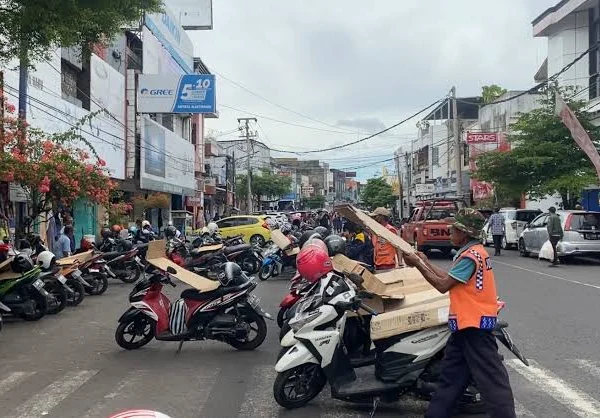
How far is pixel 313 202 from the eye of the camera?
107125 millimetres

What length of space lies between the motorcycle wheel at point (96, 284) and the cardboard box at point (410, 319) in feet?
30.4

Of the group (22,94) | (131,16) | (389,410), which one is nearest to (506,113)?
(22,94)

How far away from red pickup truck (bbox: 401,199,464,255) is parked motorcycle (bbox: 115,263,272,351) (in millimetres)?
12567

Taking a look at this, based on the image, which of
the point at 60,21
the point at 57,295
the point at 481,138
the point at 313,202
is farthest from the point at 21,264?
the point at 313,202

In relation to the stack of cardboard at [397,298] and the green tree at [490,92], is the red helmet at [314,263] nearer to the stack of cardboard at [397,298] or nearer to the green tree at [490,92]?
the stack of cardboard at [397,298]

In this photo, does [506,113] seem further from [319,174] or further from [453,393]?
[319,174]

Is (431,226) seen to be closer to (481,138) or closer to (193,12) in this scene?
(481,138)

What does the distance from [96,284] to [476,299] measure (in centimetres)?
1049

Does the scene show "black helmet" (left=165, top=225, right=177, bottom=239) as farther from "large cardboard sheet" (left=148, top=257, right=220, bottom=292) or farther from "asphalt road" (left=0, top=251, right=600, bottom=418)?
"large cardboard sheet" (left=148, top=257, right=220, bottom=292)

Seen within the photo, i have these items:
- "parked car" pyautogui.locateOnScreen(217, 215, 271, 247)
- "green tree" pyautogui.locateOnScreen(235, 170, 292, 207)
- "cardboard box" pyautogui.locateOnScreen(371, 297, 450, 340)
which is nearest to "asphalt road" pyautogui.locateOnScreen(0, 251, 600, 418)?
"cardboard box" pyautogui.locateOnScreen(371, 297, 450, 340)

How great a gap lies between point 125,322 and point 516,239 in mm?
20148

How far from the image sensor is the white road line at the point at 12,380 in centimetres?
630

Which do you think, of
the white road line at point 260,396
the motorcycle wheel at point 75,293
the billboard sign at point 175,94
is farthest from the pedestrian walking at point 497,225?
the billboard sign at point 175,94

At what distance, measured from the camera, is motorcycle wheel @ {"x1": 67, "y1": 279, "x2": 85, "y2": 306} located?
465 inches
